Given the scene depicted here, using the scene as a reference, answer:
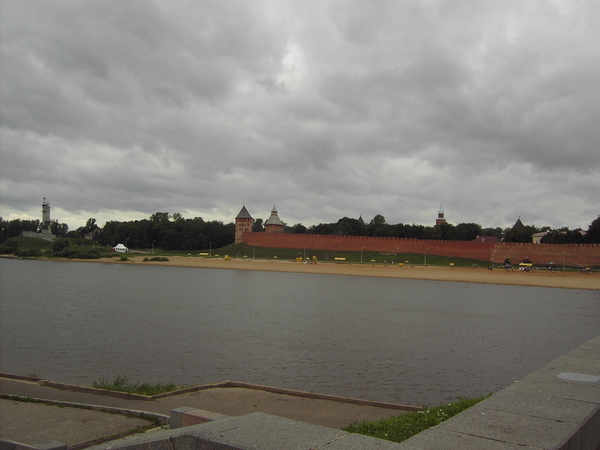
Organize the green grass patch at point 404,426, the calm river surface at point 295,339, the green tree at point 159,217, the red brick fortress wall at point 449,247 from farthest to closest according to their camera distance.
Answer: the green tree at point 159,217
the red brick fortress wall at point 449,247
the calm river surface at point 295,339
the green grass patch at point 404,426

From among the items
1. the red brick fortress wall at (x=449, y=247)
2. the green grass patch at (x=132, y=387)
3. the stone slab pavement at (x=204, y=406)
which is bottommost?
the green grass patch at (x=132, y=387)

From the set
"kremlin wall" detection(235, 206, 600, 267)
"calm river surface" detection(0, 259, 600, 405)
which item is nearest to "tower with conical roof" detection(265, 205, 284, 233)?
"kremlin wall" detection(235, 206, 600, 267)

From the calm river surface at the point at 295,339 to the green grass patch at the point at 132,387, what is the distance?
43 cm

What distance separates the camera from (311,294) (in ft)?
85.1

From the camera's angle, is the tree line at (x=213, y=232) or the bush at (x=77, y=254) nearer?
the bush at (x=77, y=254)

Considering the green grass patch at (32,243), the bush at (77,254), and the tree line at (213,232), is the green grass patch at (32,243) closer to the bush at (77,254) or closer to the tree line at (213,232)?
the tree line at (213,232)

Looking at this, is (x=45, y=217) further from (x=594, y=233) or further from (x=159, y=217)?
(x=594, y=233)

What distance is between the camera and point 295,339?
41.4 feet

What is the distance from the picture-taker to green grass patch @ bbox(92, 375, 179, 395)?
274 inches

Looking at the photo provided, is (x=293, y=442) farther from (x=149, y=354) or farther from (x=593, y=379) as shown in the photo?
(x=149, y=354)

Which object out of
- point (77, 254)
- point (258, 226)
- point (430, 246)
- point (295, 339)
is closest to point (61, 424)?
point (295, 339)

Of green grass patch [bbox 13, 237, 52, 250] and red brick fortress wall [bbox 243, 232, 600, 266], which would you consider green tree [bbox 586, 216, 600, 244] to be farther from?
green grass patch [bbox 13, 237, 52, 250]

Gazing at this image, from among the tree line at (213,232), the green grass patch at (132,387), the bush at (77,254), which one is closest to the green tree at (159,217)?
the tree line at (213,232)

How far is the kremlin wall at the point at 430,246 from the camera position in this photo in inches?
2015
